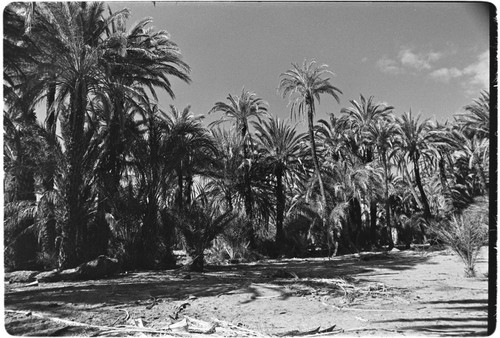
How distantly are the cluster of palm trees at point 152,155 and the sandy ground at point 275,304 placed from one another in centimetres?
187

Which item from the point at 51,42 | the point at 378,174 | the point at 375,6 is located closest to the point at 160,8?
the point at 375,6

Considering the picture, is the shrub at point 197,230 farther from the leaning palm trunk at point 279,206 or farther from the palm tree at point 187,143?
the leaning palm trunk at point 279,206

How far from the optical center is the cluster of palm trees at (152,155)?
26.3 ft

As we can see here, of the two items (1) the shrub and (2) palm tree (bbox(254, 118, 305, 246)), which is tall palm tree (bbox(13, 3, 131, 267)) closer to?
(1) the shrub

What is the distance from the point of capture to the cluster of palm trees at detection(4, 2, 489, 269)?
8031 millimetres

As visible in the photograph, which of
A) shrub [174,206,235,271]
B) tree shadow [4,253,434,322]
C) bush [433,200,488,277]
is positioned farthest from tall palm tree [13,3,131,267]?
bush [433,200,488,277]

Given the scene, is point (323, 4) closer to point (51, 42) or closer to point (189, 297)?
point (189, 297)

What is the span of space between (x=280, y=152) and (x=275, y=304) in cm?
1108

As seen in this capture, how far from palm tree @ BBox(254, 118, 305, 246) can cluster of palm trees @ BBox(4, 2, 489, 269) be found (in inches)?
2.1

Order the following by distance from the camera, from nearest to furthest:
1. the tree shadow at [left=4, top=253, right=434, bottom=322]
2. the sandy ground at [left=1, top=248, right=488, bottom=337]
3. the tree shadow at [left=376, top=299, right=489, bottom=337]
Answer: the tree shadow at [left=376, top=299, right=489, bottom=337], the sandy ground at [left=1, top=248, right=488, bottom=337], the tree shadow at [left=4, top=253, right=434, bottom=322]

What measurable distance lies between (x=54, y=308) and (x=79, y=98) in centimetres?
576

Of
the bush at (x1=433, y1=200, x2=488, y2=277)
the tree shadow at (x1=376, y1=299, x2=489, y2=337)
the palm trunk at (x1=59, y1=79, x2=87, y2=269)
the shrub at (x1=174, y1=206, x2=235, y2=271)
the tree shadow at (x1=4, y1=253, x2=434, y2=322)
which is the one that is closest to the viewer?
the tree shadow at (x1=376, y1=299, x2=489, y2=337)

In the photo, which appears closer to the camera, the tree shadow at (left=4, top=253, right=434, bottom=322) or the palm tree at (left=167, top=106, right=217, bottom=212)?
the tree shadow at (left=4, top=253, right=434, bottom=322)

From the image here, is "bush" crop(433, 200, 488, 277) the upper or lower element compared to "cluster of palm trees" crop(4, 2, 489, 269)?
lower
